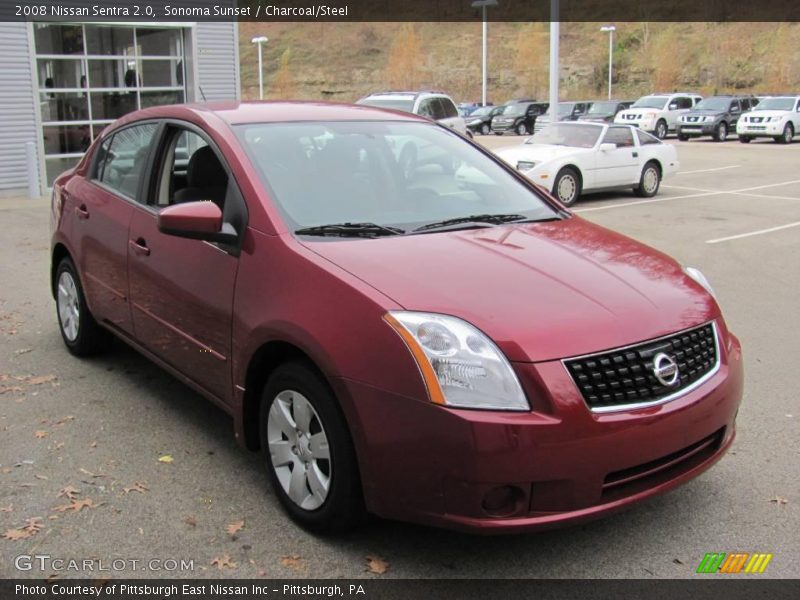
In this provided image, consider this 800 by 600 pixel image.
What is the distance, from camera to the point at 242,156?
3930 mm

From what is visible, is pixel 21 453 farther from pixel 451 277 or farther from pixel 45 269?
pixel 45 269

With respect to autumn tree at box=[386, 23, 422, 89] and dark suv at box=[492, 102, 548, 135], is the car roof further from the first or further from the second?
autumn tree at box=[386, 23, 422, 89]

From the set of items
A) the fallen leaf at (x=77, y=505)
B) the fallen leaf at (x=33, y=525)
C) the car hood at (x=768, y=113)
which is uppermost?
the car hood at (x=768, y=113)

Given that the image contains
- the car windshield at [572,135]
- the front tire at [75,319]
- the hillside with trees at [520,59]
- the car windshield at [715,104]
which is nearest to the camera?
the front tire at [75,319]

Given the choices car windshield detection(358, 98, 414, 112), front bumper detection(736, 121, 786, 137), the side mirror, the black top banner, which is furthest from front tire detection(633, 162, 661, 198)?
front bumper detection(736, 121, 786, 137)

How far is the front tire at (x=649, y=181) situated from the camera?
16.2 metres

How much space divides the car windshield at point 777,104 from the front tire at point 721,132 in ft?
5.47

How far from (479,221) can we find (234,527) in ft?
5.88

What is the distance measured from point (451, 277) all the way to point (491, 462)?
2.62ft

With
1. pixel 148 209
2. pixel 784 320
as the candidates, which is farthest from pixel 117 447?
pixel 784 320

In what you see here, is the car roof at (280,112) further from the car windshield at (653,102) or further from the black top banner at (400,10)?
the car windshield at (653,102)

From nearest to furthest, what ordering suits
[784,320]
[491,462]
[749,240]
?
[491,462] < [784,320] < [749,240]

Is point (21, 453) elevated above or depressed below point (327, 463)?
below

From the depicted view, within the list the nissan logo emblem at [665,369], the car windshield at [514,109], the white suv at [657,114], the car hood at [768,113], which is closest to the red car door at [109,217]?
the nissan logo emblem at [665,369]
